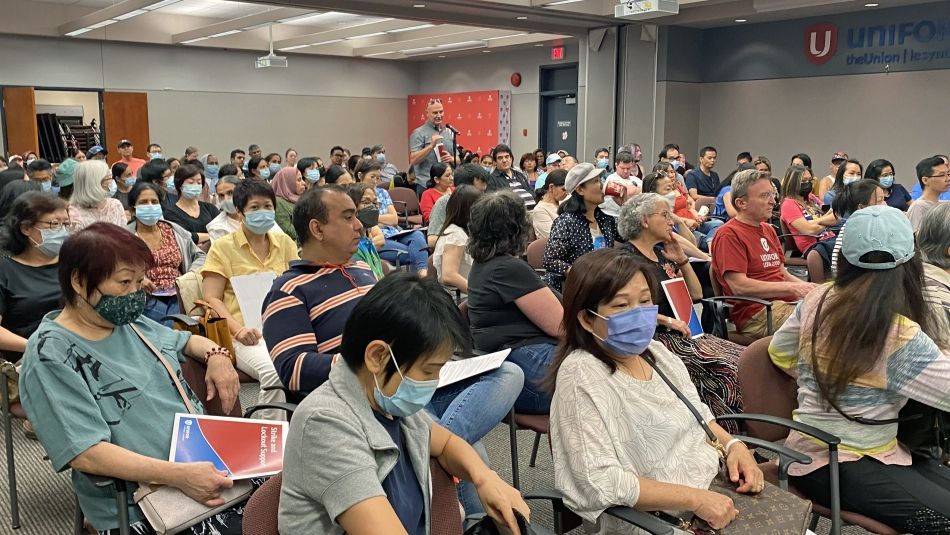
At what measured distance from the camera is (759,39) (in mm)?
12500

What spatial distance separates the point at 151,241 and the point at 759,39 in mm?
11267

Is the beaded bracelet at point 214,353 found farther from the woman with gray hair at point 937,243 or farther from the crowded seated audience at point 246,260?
the woman with gray hair at point 937,243

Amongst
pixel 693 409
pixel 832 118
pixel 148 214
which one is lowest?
pixel 693 409

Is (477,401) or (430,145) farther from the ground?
(430,145)

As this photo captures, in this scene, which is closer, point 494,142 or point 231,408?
point 231,408

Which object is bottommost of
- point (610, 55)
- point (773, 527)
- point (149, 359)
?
point (773, 527)

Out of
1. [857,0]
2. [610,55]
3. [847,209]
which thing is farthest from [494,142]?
[847,209]

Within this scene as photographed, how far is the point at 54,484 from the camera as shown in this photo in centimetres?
325

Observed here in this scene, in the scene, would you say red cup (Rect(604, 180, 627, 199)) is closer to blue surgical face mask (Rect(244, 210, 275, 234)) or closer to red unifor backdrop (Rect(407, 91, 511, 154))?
blue surgical face mask (Rect(244, 210, 275, 234))

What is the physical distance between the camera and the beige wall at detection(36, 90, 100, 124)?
593 inches

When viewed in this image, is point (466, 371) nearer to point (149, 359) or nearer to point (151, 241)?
point (149, 359)

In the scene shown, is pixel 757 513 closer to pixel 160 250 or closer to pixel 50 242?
pixel 50 242

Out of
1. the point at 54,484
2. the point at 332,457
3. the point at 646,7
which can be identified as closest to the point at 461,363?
the point at 332,457

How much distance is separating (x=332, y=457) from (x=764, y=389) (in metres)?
1.59
